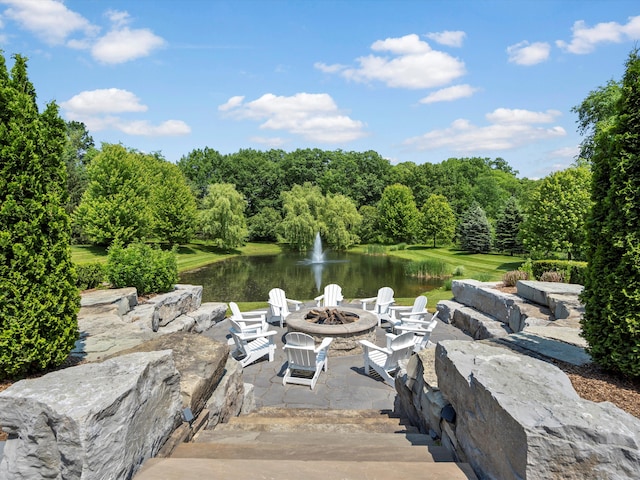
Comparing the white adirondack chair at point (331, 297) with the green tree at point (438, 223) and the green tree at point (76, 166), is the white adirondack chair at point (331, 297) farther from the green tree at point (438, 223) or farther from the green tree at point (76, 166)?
the green tree at point (438, 223)

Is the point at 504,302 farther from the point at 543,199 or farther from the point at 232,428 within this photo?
the point at 543,199

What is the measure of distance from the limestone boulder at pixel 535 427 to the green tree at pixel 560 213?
67.9 ft

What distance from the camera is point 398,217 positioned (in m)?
41.7

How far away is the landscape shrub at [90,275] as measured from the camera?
8.98 m

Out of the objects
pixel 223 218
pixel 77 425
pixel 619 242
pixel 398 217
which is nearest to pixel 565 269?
pixel 619 242

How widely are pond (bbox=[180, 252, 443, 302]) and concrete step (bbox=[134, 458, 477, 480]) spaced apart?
1322cm

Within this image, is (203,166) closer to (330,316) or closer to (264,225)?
(264,225)

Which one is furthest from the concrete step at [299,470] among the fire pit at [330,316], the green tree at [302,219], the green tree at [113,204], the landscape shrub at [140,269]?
the green tree at [302,219]

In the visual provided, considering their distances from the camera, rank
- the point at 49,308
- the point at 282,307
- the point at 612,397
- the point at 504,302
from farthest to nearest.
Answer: the point at 282,307
the point at 504,302
the point at 49,308
the point at 612,397

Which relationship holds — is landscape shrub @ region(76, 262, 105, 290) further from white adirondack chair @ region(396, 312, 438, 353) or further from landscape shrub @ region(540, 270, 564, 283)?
landscape shrub @ region(540, 270, 564, 283)

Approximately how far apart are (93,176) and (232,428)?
26.5 m

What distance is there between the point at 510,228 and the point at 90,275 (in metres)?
31.1

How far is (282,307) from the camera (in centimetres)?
952

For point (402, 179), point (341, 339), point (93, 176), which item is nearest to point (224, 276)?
point (93, 176)
